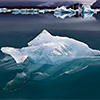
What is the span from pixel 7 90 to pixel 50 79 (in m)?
0.80

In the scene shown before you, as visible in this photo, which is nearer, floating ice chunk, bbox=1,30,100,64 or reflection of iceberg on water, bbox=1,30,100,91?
reflection of iceberg on water, bbox=1,30,100,91

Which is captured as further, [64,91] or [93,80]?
[93,80]

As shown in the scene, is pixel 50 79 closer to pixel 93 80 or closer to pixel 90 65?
pixel 93 80

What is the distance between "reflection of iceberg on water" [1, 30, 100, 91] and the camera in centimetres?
377

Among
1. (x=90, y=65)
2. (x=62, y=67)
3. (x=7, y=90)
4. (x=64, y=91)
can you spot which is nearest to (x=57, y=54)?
(x=62, y=67)


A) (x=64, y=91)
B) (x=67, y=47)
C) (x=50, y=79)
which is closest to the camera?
(x=64, y=91)

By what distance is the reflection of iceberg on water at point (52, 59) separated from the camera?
3773 millimetres

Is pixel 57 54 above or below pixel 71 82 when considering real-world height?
above

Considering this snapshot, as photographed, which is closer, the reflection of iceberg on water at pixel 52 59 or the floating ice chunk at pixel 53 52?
the reflection of iceberg on water at pixel 52 59

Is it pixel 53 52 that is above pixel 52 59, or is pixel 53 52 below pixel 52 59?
above

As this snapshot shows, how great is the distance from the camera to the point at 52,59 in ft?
13.7

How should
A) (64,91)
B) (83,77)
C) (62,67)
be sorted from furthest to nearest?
(62,67) < (83,77) < (64,91)

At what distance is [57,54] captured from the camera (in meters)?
4.20

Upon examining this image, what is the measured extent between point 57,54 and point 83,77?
0.76 meters
